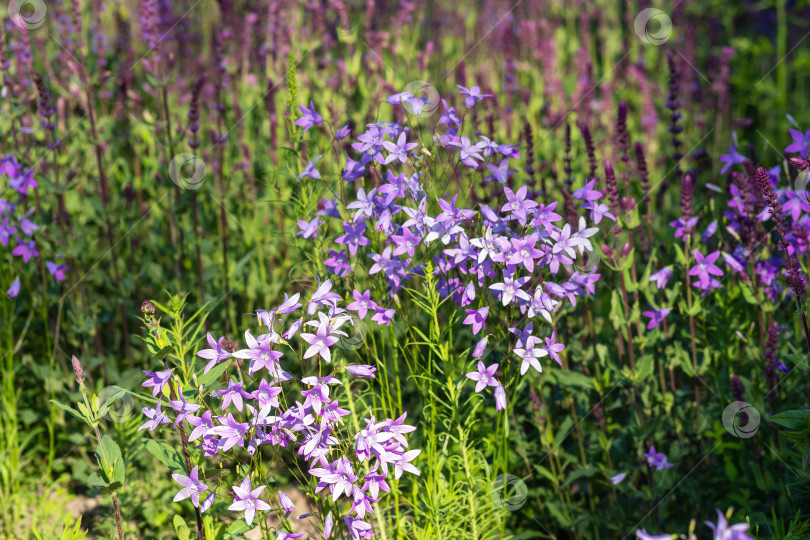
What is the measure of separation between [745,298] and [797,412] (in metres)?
0.68

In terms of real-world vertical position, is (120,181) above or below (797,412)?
above

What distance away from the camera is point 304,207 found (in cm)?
259

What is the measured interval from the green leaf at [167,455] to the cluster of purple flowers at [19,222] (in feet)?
4.62

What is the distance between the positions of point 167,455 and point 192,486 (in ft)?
0.57

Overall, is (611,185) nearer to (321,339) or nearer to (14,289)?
(321,339)

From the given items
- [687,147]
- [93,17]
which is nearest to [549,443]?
[687,147]

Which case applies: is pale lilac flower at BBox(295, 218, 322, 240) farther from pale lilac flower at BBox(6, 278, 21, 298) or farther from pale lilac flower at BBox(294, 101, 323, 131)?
pale lilac flower at BBox(6, 278, 21, 298)

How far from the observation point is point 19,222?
3.35 meters

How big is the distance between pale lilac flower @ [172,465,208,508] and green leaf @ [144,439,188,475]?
3.7 inches

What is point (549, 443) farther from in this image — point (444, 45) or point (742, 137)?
point (444, 45)

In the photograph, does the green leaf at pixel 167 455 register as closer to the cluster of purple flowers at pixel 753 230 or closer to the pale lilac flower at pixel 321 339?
the pale lilac flower at pixel 321 339

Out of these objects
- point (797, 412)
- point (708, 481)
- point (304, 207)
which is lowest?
point (708, 481)

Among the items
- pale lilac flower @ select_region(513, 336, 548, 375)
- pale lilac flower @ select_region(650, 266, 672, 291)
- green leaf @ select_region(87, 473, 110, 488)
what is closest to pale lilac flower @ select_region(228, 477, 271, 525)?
green leaf @ select_region(87, 473, 110, 488)

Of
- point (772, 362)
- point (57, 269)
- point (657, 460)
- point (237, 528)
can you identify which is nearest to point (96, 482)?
point (237, 528)
